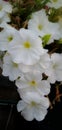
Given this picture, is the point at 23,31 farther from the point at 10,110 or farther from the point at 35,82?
the point at 10,110

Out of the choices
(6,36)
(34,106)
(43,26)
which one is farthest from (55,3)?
(34,106)

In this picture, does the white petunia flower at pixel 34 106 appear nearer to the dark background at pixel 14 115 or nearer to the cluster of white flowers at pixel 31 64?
the cluster of white flowers at pixel 31 64

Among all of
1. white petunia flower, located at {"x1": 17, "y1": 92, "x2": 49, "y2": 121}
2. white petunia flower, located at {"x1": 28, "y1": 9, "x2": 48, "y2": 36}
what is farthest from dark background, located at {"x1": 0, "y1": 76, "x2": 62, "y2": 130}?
white petunia flower, located at {"x1": 28, "y1": 9, "x2": 48, "y2": 36}

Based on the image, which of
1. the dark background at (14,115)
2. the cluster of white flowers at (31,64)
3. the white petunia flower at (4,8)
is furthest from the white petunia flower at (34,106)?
the white petunia flower at (4,8)

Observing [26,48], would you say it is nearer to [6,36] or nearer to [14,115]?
[6,36]

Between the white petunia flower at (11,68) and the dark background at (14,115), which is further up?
the white petunia flower at (11,68)

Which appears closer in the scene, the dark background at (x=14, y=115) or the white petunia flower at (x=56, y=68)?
the white petunia flower at (x=56, y=68)

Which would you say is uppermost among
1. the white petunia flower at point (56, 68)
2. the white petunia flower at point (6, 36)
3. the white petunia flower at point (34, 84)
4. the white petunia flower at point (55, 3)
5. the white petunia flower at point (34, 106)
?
the white petunia flower at point (55, 3)
